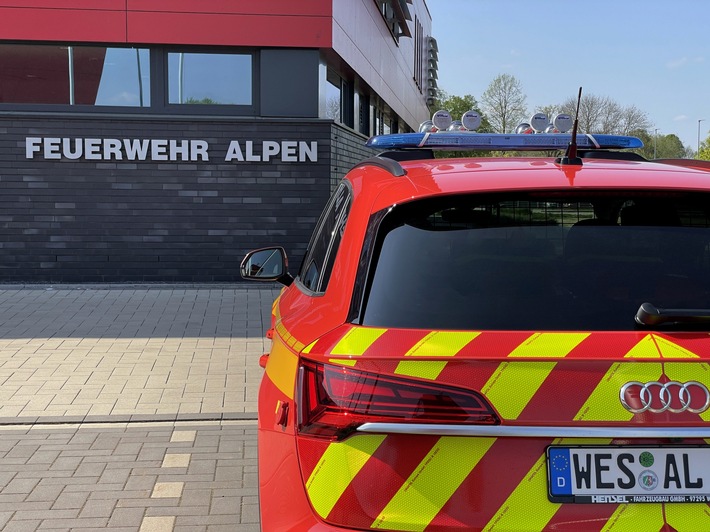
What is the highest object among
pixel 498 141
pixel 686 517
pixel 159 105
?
pixel 159 105

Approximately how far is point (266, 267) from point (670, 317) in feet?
7.29

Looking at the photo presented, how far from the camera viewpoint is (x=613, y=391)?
6.76 ft

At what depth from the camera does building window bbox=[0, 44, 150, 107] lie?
11984 mm

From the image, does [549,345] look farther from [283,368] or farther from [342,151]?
[342,151]

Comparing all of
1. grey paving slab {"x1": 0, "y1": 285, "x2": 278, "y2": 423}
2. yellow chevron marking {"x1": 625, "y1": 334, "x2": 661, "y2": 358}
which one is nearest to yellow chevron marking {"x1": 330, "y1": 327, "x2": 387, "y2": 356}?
yellow chevron marking {"x1": 625, "y1": 334, "x2": 661, "y2": 358}

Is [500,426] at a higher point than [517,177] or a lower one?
lower

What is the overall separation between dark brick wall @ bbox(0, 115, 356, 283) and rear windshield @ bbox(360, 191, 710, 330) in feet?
32.9

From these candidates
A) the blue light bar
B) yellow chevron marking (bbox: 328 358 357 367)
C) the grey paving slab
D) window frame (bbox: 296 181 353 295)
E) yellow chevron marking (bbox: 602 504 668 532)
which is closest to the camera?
yellow chevron marking (bbox: 602 504 668 532)

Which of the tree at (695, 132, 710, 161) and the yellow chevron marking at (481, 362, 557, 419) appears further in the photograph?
the tree at (695, 132, 710, 161)

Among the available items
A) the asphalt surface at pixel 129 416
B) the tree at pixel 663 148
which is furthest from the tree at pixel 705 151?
the asphalt surface at pixel 129 416

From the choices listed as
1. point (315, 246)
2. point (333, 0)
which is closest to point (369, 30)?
point (333, 0)

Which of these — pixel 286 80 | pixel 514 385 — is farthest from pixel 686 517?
pixel 286 80

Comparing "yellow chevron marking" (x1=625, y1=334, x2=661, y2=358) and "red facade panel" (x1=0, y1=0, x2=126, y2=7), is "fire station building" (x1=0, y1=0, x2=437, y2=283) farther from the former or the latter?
"yellow chevron marking" (x1=625, y1=334, x2=661, y2=358)

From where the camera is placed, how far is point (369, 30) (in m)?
17.9
